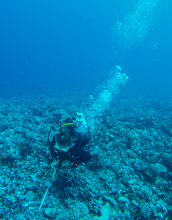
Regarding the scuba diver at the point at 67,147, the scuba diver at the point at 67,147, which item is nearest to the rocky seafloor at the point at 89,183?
the scuba diver at the point at 67,147

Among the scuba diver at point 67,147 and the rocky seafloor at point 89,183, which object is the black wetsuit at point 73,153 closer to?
the scuba diver at point 67,147

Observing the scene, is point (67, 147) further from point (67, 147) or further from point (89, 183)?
point (89, 183)

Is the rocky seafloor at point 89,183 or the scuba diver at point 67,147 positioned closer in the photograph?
the rocky seafloor at point 89,183

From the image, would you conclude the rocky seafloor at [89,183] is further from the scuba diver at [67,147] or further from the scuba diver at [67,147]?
the scuba diver at [67,147]

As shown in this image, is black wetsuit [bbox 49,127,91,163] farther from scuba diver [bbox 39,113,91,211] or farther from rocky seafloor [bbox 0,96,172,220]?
rocky seafloor [bbox 0,96,172,220]

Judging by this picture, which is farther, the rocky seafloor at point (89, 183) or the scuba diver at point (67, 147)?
the scuba diver at point (67, 147)

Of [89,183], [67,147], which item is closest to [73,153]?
[67,147]

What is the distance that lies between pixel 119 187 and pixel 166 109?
13157 mm

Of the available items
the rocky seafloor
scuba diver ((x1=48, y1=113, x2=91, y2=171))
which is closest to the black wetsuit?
scuba diver ((x1=48, y1=113, x2=91, y2=171))

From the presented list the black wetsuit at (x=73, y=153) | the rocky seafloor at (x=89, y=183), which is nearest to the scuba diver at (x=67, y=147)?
the black wetsuit at (x=73, y=153)

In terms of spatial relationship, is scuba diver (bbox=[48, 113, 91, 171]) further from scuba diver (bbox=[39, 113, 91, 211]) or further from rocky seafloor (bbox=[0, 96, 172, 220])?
rocky seafloor (bbox=[0, 96, 172, 220])

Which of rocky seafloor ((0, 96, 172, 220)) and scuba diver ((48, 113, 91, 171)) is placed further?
scuba diver ((48, 113, 91, 171))

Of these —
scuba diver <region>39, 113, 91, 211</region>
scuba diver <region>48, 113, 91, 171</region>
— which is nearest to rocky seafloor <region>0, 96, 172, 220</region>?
scuba diver <region>39, 113, 91, 211</region>

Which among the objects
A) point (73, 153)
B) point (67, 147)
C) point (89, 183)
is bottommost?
point (89, 183)
